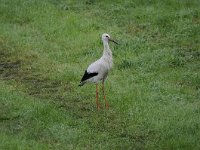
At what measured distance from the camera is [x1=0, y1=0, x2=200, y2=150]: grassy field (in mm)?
12789

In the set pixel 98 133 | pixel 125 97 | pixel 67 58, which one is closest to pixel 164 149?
pixel 98 133

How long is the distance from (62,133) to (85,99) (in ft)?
A: 8.75

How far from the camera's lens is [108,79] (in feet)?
55.1

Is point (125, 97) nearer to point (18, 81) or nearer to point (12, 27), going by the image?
point (18, 81)

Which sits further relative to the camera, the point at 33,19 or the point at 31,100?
the point at 33,19

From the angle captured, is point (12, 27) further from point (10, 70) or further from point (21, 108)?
point (21, 108)

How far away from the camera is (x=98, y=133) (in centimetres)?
1300

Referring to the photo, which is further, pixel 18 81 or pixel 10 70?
pixel 10 70

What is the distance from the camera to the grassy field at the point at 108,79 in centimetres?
1279

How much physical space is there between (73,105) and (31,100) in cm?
115

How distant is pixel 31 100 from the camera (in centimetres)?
1499

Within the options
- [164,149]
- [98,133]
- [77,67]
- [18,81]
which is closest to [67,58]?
[77,67]

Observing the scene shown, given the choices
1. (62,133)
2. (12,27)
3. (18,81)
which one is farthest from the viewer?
(12,27)

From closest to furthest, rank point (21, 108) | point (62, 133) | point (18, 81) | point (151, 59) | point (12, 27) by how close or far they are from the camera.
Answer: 1. point (62, 133)
2. point (21, 108)
3. point (18, 81)
4. point (151, 59)
5. point (12, 27)
